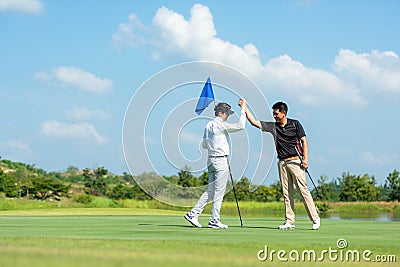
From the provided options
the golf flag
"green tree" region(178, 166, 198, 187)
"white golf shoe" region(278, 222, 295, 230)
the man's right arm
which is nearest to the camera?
Answer: "white golf shoe" region(278, 222, 295, 230)

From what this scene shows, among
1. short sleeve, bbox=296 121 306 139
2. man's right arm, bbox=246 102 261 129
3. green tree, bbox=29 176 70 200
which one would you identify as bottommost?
green tree, bbox=29 176 70 200

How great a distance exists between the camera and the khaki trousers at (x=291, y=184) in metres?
12.1

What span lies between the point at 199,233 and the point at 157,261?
458cm

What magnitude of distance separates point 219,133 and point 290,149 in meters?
1.42

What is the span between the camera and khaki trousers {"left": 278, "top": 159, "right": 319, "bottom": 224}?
1214 centimetres

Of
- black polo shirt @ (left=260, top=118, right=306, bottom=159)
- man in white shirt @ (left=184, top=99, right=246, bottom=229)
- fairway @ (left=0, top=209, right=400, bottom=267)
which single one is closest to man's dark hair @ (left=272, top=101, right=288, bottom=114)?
black polo shirt @ (left=260, top=118, right=306, bottom=159)

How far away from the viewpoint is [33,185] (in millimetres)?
46312

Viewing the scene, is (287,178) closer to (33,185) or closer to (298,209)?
(298,209)

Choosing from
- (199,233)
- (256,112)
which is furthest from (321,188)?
(199,233)

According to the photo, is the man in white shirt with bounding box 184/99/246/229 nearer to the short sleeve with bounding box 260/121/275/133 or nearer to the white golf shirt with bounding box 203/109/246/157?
the white golf shirt with bounding box 203/109/246/157

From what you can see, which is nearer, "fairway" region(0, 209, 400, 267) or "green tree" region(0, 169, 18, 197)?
"fairway" region(0, 209, 400, 267)

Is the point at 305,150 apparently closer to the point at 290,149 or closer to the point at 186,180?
the point at 290,149

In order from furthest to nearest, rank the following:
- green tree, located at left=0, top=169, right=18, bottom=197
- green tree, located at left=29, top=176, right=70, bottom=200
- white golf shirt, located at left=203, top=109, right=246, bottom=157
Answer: green tree, located at left=29, top=176, right=70, bottom=200, green tree, located at left=0, top=169, right=18, bottom=197, white golf shirt, located at left=203, top=109, right=246, bottom=157

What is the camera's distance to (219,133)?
→ 11.8 m
